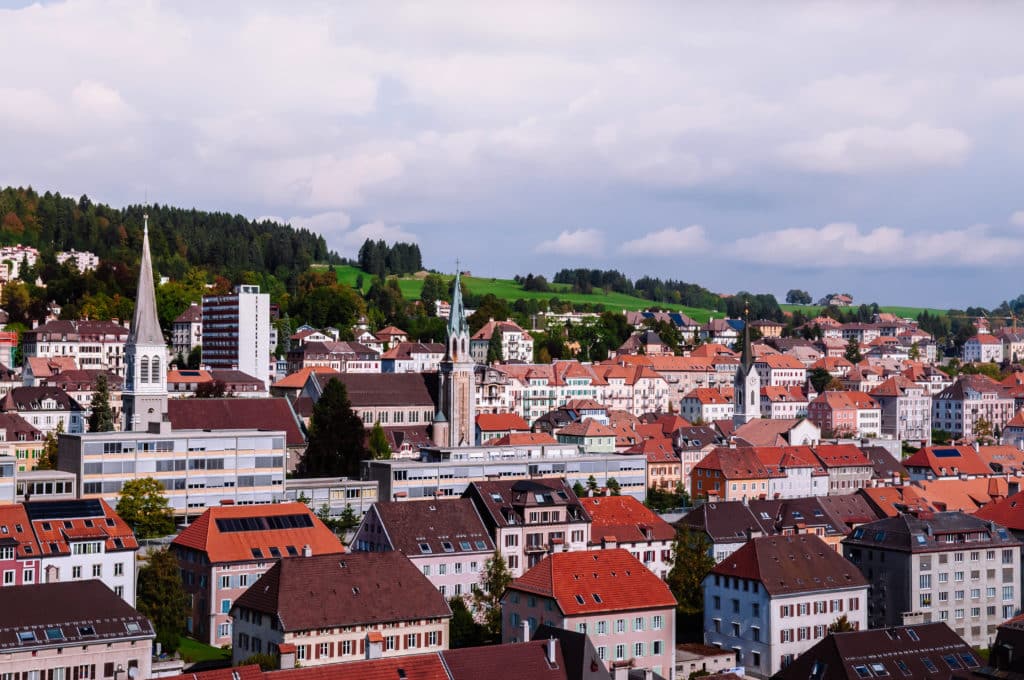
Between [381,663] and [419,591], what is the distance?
46.9ft

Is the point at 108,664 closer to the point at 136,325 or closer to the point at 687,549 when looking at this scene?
the point at 687,549

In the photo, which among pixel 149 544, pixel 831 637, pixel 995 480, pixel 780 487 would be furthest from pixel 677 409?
pixel 831 637

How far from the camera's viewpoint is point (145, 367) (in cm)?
9425

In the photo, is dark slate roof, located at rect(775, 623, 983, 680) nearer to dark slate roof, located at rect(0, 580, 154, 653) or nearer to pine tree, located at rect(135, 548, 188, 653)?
dark slate roof, located at rect(0, 580, 154, 653)

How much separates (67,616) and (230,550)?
49.5ft

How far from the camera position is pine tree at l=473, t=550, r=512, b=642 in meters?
65.3

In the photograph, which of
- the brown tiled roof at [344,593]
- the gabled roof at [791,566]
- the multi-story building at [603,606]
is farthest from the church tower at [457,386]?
the brown tiled roof at [344,593]

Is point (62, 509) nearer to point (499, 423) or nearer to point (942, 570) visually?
point (942, 570)

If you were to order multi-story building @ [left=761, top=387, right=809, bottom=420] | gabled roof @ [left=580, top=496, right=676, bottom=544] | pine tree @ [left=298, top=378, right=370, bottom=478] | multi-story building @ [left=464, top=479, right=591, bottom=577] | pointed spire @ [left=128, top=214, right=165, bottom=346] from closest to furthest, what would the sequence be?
1. multi-story building @ [left=464, top=479, right=591, bottom=577]
2. gabled roof @ [left=580, top=496, right=676, bottom=544]
3. pointed spire @ [left=128, top=214, right=165, bottom=346]
4. pine tree @ [left=298, top=378, right=370, bottom=478]
5. multi-story building @ [left=761, top=387, right=809, bottom=420]

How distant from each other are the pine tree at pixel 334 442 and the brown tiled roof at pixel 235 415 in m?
5.79

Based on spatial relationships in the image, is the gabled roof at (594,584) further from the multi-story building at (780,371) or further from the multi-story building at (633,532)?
the multi-story building at (780,371)

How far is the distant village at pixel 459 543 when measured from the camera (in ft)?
173

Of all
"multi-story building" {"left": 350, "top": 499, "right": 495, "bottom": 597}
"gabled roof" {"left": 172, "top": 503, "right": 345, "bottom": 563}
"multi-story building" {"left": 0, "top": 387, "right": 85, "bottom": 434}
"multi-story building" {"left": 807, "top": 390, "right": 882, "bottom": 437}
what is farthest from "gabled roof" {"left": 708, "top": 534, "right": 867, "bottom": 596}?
"multi-story building" {"left": 807, "top": 390, "right": 882, "bottom": 437}

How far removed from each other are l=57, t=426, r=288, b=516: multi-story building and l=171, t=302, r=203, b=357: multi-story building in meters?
84.3
